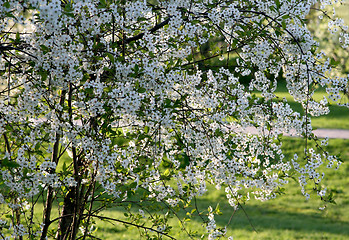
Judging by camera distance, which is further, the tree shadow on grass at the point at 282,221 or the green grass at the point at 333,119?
the green grass at the point at 333,119

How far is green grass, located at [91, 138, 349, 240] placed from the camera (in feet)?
22.0

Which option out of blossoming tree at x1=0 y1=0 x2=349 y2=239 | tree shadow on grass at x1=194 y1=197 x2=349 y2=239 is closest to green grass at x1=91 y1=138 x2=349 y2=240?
tree shadow on grass at x1=194 y1=197 x2=349 y2=239

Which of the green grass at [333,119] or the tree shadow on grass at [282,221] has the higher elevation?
the green grass at [333,119]

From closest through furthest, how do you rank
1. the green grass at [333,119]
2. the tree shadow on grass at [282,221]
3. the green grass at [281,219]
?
the green grass at [281,219], the tree shadow on grass at [282,221], the green grass at [333,119]

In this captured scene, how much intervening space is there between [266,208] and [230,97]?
5108mm

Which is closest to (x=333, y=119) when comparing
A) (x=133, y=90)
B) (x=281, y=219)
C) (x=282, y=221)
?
(x=281, y=219)

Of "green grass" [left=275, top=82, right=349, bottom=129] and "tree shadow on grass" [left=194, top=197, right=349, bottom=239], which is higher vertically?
"green grass" [left=275, top=82, right=349, bottom=129]

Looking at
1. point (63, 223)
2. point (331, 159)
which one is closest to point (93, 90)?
point (63, 223)

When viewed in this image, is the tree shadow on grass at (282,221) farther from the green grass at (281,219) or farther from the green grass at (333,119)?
the green grass at (333,119)

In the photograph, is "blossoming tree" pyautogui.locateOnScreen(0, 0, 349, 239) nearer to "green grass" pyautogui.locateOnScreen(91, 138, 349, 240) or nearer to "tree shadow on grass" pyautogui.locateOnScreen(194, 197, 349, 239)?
"green grass" pyautogui.locateOnScreen(91, 138, 349, 240)

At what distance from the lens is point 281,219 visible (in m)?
7.39

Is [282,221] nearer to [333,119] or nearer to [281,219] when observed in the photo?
[281,219]

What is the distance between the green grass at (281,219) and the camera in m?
6.70

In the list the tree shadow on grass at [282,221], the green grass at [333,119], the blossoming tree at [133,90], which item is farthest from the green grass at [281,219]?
the green grass at [333,119]
